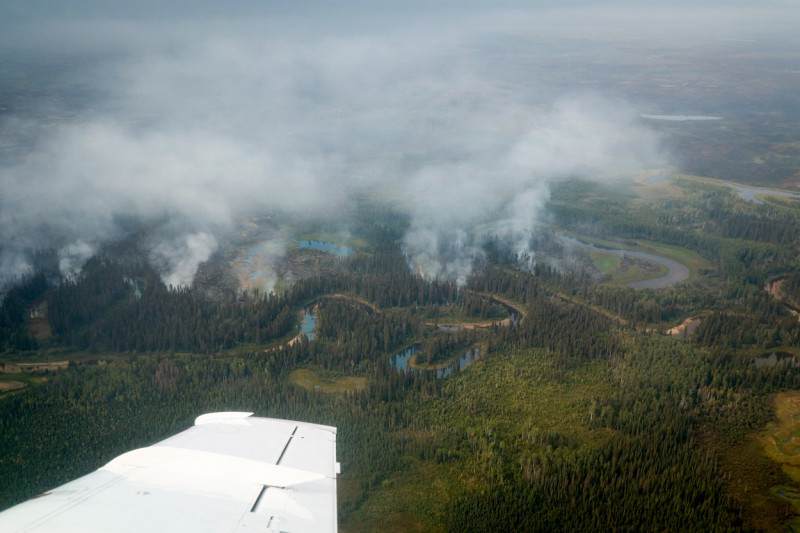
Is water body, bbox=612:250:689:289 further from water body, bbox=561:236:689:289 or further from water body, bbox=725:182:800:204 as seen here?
water body, bbox=725:182:800:204

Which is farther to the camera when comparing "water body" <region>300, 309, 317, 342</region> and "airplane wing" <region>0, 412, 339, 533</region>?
"water body" <region>300, 309, 317, 342</region>

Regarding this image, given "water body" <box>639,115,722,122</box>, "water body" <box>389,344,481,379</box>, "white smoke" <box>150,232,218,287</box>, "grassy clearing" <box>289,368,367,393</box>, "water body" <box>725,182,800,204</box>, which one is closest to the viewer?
"grassy clearing" <box>289,368,367,393</box>

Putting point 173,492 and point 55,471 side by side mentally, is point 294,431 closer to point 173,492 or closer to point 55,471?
point 173,492

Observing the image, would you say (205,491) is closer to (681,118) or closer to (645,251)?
(645,251)

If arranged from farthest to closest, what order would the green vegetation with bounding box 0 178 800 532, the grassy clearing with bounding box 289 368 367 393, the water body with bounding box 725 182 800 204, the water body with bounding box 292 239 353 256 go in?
the water body with bounding box 725 182 800 204 < the water body with bounding box 292 239 353 256 < the grassy clearing with bounding box 289 368 367 393 < the green vegetation with bounding box 0 178 800 532

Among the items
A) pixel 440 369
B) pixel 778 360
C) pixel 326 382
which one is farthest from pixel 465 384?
pixel 778 360

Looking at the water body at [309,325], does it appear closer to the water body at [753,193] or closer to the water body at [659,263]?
the water body at [659,263]

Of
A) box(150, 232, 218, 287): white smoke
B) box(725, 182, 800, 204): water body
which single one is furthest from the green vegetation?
box(725, 182, 800, 204): water body
